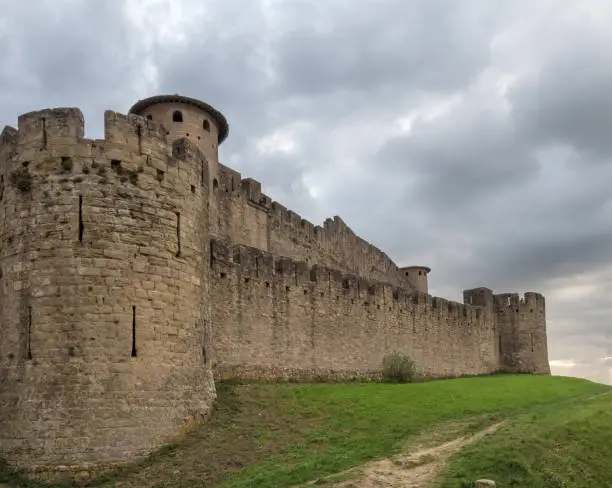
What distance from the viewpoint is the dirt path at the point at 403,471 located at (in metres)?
12.8

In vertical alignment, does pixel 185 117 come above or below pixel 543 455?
above

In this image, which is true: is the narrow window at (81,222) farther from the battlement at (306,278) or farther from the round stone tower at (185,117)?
the round stone tower at (185,117)

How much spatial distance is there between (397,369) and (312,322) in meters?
5.12

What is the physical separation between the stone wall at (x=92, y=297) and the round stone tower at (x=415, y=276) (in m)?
40.5

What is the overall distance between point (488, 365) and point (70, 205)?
32.0 metres

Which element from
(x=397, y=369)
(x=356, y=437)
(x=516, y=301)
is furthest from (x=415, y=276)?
(x=356, y=437)

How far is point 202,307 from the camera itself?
16.8 meters

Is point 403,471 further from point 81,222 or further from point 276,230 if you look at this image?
point 276,230

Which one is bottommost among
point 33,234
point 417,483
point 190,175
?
point 417,483

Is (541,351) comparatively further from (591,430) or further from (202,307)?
(202,307)

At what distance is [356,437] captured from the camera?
16375 millimetres

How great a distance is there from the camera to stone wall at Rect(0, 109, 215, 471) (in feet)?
46.0

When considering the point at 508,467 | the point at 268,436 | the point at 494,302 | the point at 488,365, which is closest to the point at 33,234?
the point at 268,436

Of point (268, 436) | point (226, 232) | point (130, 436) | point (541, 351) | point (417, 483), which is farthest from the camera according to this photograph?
point (541, 351)
